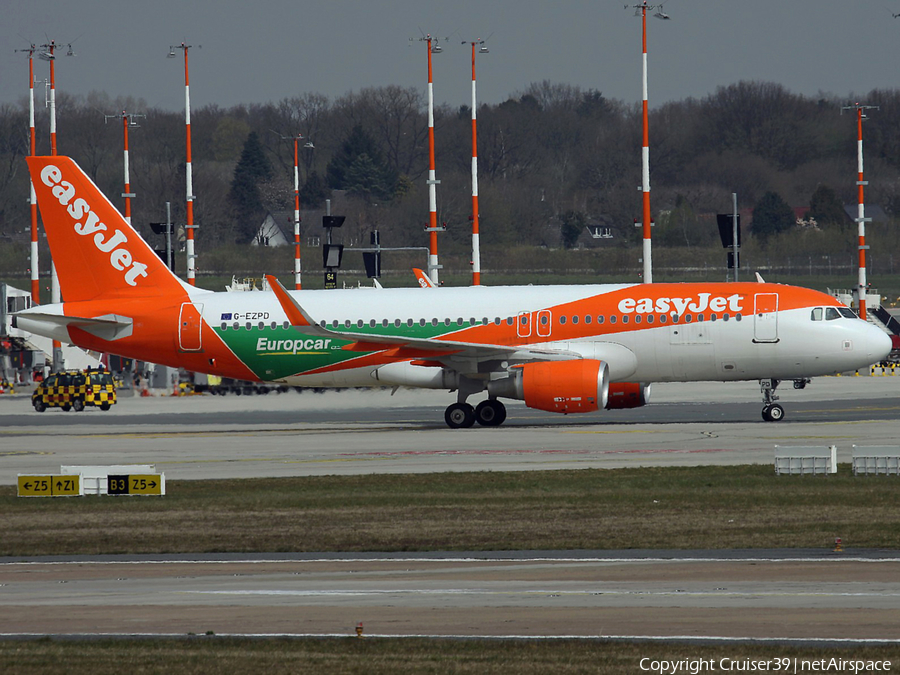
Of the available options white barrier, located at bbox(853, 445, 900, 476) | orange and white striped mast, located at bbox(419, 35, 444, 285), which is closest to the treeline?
orange and white striped mast, located at bbox(419, 35, 444, 285)

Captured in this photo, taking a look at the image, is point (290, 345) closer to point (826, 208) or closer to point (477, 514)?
point (477, 514)

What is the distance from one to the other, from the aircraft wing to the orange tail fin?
578 centimetres

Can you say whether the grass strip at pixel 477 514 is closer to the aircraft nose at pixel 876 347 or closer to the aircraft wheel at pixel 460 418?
the aircraft wheel at pixel 460 418

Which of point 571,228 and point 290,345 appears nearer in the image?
point 290,345

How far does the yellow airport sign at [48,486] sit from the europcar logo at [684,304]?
18.6 metres

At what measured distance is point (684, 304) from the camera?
37531 millimetres

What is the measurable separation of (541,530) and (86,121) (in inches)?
5187

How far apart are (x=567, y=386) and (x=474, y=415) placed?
4.05 m

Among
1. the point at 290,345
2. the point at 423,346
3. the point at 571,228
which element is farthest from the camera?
the point at 571,228

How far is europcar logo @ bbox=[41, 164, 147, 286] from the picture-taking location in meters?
40.1

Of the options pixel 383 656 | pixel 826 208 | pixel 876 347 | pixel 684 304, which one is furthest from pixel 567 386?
pixel 826 208

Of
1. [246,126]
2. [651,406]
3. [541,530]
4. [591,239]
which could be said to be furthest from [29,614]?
[246,126]

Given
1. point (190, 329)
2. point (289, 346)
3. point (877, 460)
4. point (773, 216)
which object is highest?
point (773, 216)

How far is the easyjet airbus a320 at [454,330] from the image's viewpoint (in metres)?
37.1
